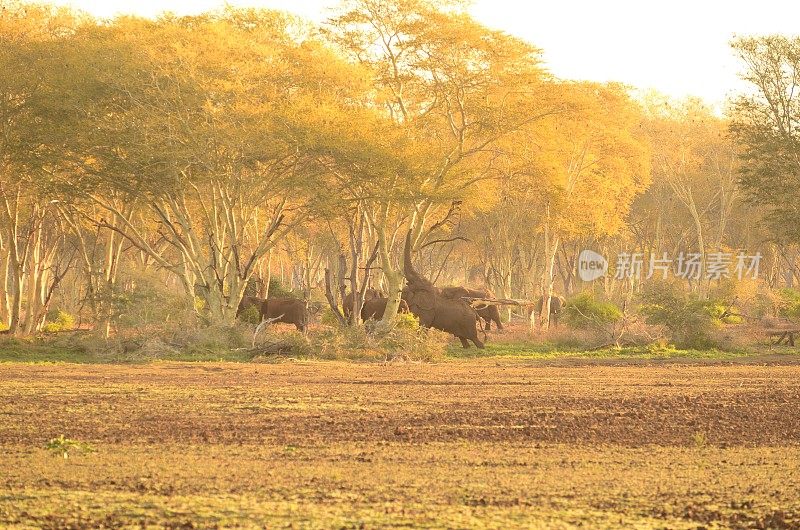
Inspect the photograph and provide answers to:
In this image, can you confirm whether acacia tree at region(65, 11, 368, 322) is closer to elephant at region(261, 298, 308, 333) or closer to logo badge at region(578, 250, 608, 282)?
elephant at region(261, 298, 308, 333)

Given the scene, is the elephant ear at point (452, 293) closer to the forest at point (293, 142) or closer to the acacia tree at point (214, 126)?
the forest at point (293, 142)

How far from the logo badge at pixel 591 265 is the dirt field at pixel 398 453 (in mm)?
48778

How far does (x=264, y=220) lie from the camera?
5134 cm

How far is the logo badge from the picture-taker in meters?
73.6

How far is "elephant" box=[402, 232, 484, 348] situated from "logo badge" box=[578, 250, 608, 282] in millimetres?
37687

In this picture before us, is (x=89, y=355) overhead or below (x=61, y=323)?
below

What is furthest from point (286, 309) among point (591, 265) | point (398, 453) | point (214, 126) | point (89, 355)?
point (591, 265)

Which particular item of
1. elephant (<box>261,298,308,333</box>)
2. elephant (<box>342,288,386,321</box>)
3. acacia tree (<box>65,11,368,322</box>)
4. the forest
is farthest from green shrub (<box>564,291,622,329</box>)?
acacia tree (<box>65,11,368,322</box>)

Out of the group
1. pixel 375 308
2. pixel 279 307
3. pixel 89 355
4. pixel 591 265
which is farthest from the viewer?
pixel 591 265

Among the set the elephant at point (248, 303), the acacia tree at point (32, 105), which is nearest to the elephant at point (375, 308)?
the elephant at point (248, 303)

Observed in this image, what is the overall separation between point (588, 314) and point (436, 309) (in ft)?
28.5

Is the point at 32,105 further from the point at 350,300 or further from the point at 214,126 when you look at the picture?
the point at 350,300

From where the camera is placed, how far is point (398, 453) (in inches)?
565

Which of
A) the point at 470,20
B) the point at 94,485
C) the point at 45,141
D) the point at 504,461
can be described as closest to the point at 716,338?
the point at 470,20
